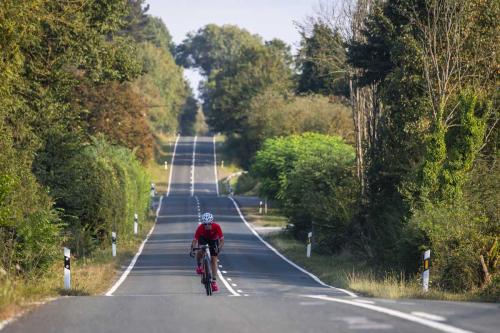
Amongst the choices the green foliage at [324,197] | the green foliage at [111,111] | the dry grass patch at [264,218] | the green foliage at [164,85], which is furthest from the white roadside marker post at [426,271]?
the green foliage at [164,85]

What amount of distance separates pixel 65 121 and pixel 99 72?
236cm

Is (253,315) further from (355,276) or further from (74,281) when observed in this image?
(355,276)

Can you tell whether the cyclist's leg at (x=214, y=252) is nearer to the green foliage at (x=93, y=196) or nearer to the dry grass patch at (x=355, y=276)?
the dry grass patch at (x=355, y=276)

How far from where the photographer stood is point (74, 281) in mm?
26578

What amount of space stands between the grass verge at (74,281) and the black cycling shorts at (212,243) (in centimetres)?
303

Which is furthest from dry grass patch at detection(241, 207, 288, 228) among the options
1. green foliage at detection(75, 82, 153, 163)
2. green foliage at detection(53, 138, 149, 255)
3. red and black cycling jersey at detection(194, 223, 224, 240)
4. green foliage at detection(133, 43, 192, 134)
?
green foliage at detection(133, 43, 192, 134)

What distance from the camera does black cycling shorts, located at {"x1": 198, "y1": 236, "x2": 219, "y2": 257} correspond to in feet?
69.3

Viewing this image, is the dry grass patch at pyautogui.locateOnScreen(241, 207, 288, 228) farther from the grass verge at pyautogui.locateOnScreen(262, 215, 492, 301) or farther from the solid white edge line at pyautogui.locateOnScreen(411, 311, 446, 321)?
the solid white edge line at pyautogui.locateOnScreen(411, 311, 446, 321)

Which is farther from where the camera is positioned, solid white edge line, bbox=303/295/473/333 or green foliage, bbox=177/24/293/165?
green foliage, bbox=177/24/293/165

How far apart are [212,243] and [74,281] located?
677cm

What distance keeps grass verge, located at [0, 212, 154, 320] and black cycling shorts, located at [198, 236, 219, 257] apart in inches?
119

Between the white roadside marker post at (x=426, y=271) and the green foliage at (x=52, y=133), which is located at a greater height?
the green foliage at (x=52, y=133)

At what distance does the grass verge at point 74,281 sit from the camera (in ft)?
47.9

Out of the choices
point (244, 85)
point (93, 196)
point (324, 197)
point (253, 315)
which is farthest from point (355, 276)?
point (244, 85)
